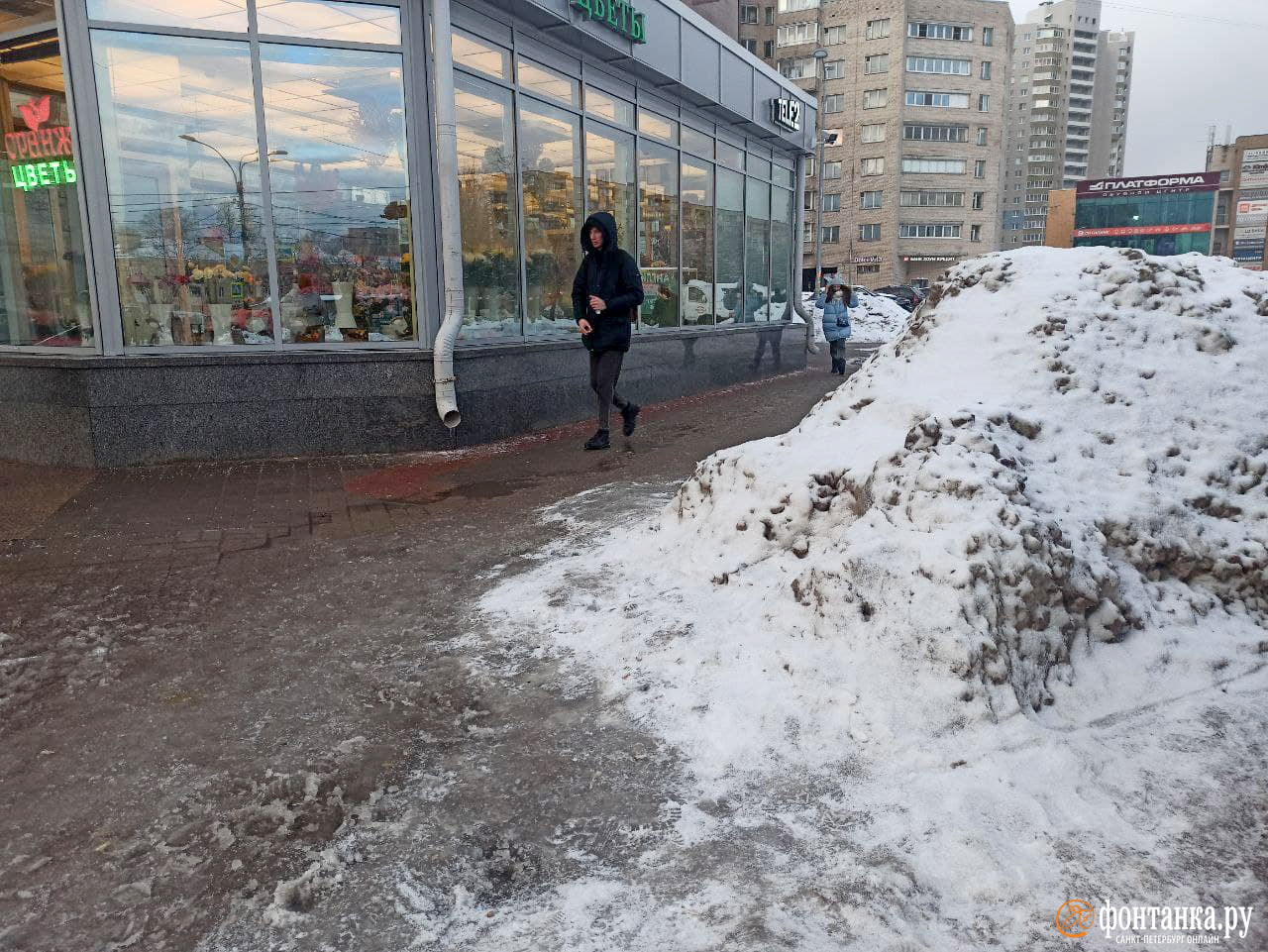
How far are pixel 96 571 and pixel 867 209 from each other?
3415 inches

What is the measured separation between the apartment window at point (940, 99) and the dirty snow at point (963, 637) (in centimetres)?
8843

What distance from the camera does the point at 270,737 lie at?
295 cm

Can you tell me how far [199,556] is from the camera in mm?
5051

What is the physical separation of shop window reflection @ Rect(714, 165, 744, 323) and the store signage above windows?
1.29 meters

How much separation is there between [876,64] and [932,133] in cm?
827

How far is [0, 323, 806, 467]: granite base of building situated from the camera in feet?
23.8

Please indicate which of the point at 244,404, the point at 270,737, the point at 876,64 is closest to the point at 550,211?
the point at 244,404

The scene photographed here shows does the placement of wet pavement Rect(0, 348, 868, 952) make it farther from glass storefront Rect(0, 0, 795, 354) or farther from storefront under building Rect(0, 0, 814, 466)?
glass storefront Rect(0, 0, 795, 354)

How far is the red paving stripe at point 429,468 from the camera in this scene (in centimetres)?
673

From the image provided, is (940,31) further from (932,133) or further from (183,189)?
(183,189)

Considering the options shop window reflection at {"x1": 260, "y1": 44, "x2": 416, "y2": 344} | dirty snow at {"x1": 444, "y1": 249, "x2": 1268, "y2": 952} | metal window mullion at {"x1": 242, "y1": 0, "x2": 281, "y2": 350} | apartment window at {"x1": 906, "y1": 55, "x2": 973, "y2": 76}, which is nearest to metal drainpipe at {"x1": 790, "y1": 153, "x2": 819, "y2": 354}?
shop window reflection at {"x1": 260, "y1": 44, "x2": 416, "y2": 344}

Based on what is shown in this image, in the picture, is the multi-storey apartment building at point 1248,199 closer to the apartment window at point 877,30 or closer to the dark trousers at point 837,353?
the apartment window at point 877,30

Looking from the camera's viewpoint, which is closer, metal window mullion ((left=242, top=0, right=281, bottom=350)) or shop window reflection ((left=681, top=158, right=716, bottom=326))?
metal window mullion ((left=242, top=0, right=281, bottom=350))

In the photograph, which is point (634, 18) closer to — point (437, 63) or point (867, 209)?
point (437, 63)
